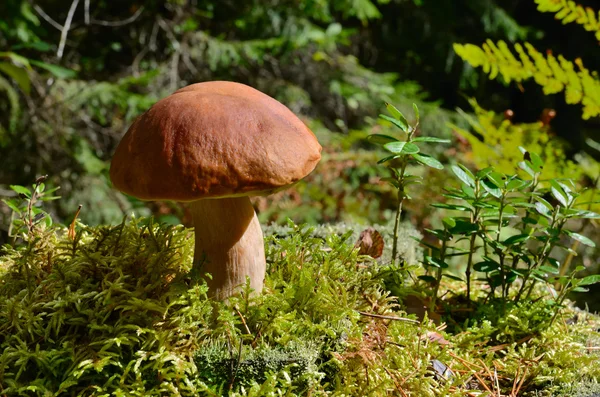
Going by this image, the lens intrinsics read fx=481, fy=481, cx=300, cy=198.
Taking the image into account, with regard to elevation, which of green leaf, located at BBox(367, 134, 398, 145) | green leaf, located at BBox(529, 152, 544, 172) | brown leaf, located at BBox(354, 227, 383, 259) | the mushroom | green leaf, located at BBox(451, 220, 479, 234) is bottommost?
brown leaf, located at BBox(354, 227, 383, 259)

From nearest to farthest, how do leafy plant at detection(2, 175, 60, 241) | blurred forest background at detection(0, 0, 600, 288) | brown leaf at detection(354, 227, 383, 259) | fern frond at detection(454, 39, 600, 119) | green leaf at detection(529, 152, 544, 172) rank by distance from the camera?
1. green leaf at detection(529, 152, 544, 172)
2. leafy plant at detection(2, 175, 60, 241)
3. brown leaf at detection(354, 227, 383, 259)
4. fern frond at detection(454, 39, 600, 119)
5. blurred forest background at detection(0, 0, 600, 288)

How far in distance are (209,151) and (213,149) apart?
12 millimetres

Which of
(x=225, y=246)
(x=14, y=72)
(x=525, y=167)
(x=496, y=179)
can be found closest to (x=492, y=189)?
(x=496, y=179)

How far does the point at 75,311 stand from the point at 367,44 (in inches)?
234

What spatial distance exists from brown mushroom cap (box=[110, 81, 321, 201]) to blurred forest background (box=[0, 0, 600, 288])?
5.79ft

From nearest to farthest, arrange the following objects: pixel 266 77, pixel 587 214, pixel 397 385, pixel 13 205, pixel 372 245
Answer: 1. pixel 397 385
2. pixel 587 214
3. pixel 13 205
4. pixel 372 245
5. pixel 266 77

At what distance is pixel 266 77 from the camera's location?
18.1 feet

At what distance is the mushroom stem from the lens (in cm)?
149

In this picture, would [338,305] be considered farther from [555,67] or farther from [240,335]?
[555,67]

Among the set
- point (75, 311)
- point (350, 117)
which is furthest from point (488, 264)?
point (350, 117)

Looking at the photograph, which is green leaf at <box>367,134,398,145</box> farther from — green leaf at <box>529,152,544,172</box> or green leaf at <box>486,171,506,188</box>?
green leaf at <box>529,152,544,172</box>

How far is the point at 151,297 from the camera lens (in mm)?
1515

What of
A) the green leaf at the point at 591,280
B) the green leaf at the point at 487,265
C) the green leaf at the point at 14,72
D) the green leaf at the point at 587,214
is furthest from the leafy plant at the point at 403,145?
the green leaf at the point at 14,72

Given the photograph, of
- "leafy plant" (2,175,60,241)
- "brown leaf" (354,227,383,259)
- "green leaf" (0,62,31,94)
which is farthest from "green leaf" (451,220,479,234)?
"green leaf" (0,62,31,94)
